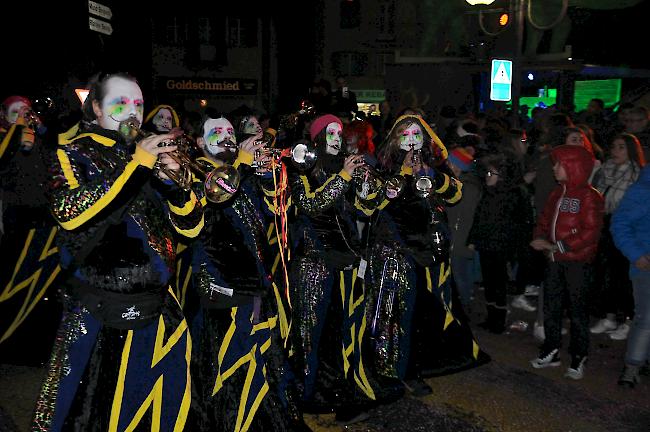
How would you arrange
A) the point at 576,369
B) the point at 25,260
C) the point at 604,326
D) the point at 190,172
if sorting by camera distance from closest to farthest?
the point at 190,172, the point at 576,369, the point at 25,260, the point at 604,326

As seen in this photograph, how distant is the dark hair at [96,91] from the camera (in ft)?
10.5

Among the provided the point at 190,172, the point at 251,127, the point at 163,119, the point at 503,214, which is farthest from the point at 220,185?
the point at 503,214

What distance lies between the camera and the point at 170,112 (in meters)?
5.72

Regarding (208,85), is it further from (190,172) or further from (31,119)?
(190,172)

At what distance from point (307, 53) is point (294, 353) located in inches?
700

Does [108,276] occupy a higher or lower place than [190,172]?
lower

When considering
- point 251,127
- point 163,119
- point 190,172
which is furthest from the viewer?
point 163,119

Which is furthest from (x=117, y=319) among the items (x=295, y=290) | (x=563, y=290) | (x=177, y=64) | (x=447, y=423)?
(x=177, y=64)

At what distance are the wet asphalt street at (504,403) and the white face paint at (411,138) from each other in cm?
185

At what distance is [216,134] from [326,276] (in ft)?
4.09

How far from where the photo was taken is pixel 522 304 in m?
7.91

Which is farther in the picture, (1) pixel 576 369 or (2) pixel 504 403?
(1) pixel 576 369

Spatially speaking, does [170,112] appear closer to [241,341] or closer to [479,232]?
[241,341]

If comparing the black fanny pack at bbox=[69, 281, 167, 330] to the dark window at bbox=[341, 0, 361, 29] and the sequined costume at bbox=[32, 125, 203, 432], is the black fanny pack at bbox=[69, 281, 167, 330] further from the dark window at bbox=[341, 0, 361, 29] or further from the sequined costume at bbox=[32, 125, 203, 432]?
the dark window at bbox=[341, 0, 361, 29]
